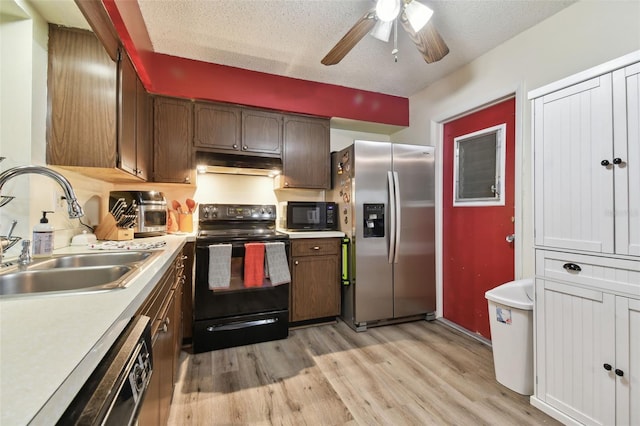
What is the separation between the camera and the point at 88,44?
5.23ft

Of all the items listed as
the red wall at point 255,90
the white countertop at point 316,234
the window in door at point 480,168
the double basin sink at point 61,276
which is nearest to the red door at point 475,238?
the window in door at point 480,168

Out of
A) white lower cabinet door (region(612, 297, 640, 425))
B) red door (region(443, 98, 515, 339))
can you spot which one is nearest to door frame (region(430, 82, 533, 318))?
red door (region(443, 98, 515, 339))

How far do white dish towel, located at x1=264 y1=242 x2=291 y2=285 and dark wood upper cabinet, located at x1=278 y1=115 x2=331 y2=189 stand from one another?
0.77 metres

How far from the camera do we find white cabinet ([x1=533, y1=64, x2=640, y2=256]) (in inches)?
48.6

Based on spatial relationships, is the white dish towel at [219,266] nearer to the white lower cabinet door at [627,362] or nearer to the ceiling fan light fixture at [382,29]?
the ceiling fan light fixture at [382,29]

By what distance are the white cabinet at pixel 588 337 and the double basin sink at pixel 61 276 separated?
2.02 meters

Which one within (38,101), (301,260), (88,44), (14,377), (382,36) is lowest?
(301,260)

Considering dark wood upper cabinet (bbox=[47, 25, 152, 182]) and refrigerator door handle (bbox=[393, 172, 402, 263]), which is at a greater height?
dark wood upper cabinet (bbox=[47, 25, 152, 182])

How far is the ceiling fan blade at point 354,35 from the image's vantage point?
5.33 ft

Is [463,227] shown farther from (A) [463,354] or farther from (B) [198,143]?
(B) [198,143]

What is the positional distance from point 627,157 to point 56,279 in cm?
255

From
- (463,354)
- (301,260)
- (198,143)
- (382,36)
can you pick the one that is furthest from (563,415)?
(198,143)

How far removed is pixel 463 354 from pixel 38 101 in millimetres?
3208

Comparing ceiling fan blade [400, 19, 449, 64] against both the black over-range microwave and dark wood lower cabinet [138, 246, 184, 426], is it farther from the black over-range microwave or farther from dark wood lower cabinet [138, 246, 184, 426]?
dark wood lower cabinet [138, 246, 184, 426]
